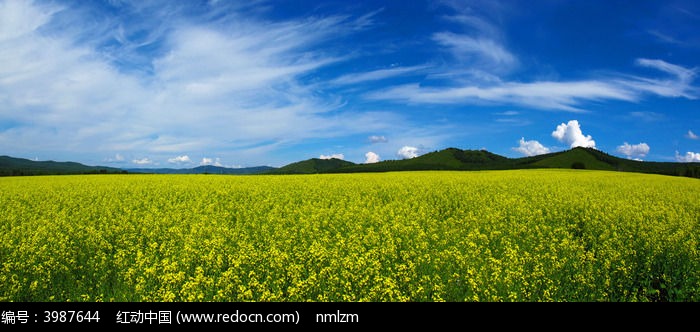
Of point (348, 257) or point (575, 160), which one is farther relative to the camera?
point (575, 160)

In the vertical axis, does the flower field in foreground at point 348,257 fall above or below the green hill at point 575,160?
below

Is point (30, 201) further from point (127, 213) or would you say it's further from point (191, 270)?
point (191, 270)

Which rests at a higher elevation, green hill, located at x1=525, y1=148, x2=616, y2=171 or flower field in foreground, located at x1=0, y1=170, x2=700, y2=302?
green hill, located at x1=525, y1=148, x2=616, y2=171

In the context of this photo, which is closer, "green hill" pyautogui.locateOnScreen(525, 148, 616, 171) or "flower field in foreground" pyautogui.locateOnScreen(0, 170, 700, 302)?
"flower field in foreground" pyautogui.locateOnScreen(0, 170, 700, 302)

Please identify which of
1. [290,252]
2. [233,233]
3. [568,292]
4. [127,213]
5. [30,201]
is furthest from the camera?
[30,201]

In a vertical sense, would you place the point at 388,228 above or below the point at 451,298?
above

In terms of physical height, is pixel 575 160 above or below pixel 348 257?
above

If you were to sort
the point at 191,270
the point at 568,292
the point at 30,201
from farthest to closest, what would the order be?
the point at 30,201 → the point at 191,270 → the point at 568,292

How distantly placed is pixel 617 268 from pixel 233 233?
330 inches

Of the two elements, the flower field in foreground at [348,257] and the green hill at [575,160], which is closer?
the flower field in foreground at [348,257]
